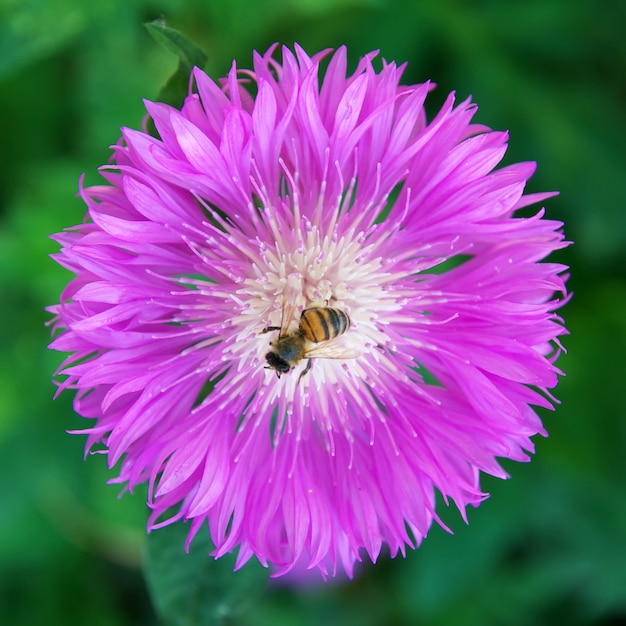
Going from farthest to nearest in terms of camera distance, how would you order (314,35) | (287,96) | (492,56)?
(492,56) < (314,35) < (287,96)

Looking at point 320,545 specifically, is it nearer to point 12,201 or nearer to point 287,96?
point 287,96

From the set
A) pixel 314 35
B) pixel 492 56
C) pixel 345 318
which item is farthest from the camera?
pixel 492 56

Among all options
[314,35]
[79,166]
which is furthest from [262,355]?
[314,35]

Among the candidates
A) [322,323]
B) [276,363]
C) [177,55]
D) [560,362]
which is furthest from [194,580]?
[560,362]

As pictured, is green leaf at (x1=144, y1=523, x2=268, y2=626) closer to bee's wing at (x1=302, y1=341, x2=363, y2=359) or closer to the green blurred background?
bee's wing at (x1=302, y1=341, x2=363, y2=359)

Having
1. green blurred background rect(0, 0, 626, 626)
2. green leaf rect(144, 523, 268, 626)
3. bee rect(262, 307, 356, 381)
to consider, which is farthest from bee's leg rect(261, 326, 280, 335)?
green blurred background rect(0, 0, 626, 626)

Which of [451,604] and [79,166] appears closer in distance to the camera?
[79,166]

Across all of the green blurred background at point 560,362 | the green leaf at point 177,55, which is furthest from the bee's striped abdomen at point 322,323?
the green blurred background at point 560,362

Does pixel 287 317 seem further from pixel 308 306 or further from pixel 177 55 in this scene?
pixel 177 55
